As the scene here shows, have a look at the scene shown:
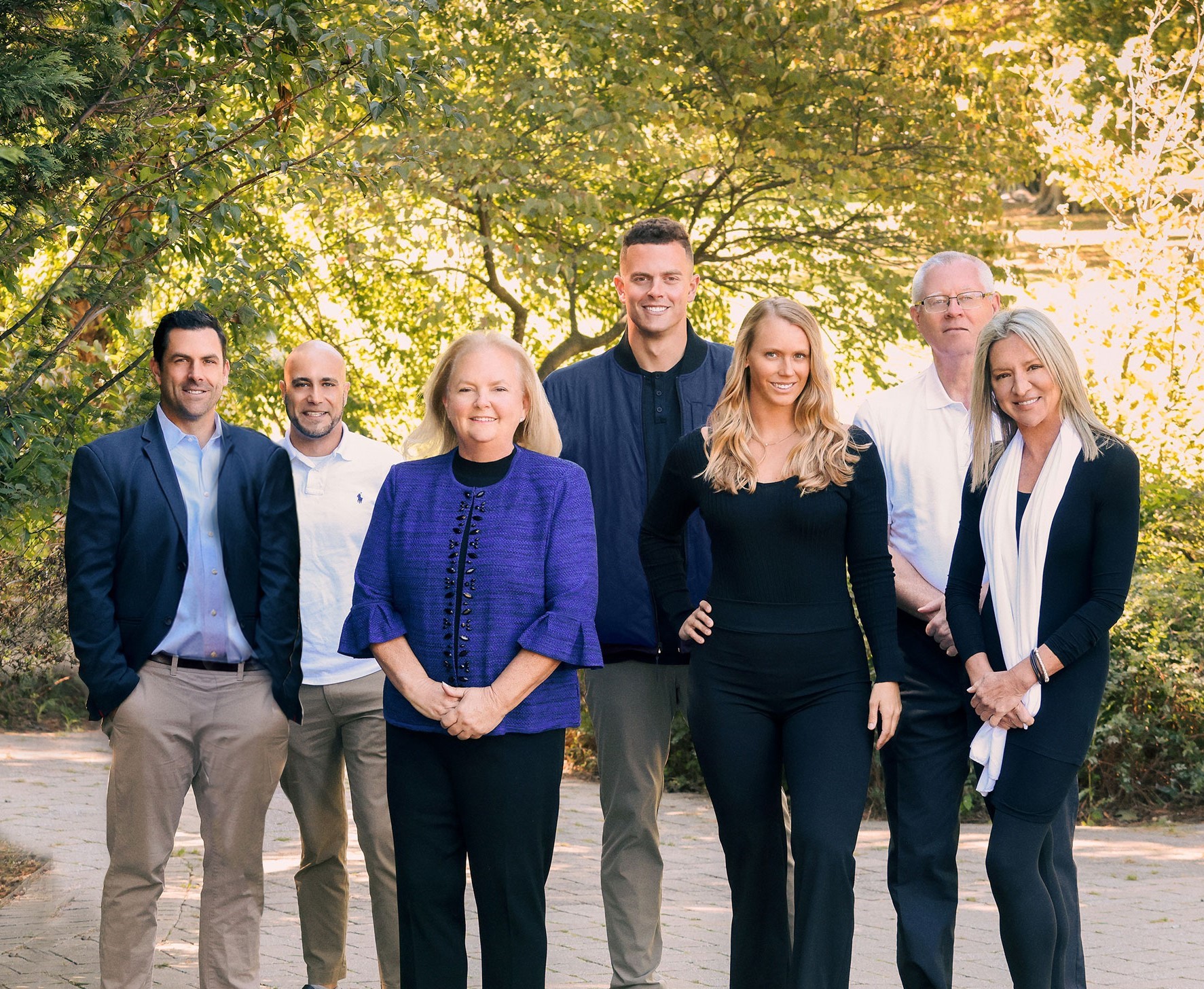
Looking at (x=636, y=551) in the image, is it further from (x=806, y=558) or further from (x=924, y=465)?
(x=924, y=465)

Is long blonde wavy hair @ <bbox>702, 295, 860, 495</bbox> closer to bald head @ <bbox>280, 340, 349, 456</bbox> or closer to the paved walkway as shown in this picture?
bald head @ <bbox>280, 340, 349, 456</bbox>

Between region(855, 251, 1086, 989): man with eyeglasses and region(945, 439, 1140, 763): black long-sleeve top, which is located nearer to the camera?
region(945, 439, 1140, 763): black long-sleeve top

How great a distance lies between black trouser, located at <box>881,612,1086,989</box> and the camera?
4359 mm

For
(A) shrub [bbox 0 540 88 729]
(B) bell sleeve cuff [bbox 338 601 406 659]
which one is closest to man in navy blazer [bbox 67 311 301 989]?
(B) bell sleeve cuff [bbox 338 601 406 659]

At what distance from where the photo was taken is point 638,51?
36.2 feet

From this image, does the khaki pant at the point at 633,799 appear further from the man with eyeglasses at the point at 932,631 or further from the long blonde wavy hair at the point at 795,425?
the long blonde wavy hair at the point at 795,425

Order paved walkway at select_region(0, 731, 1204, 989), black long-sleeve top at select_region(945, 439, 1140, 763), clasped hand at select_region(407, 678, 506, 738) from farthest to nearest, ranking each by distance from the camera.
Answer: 1. paved walkway at select_region(0, 731, 1204, 989)
2. black long-sleeve top at select_region(945, 439, 1140, 763)
3. clasped hand at select_region(407, 678, 506, 738)

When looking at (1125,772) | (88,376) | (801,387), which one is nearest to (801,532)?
(801,387)

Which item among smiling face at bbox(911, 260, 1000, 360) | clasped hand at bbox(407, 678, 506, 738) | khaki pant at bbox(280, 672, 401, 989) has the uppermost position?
smiling face at bbox(911, 260, 1000, 360)

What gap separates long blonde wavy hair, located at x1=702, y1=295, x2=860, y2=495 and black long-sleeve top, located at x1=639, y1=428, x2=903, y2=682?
0.11ft

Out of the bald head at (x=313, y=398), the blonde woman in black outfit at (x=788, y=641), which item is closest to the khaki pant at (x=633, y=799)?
the blonde woman in black outfit at (x=788, y=641)

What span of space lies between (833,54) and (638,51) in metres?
1.65

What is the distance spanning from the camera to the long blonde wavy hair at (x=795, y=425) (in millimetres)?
4090

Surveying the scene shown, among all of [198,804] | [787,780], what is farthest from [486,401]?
[198,804]
